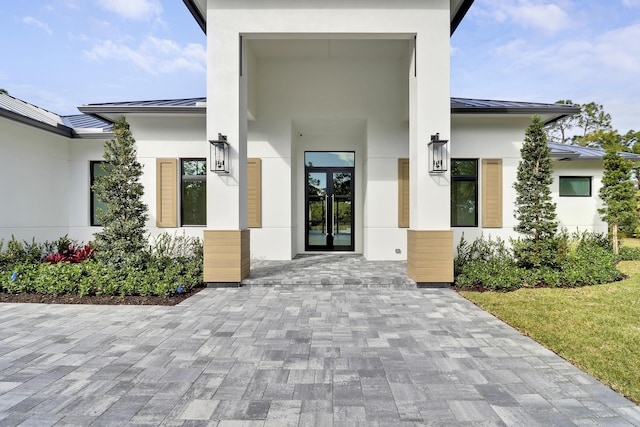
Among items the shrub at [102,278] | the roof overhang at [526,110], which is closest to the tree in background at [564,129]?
the roof overhang at [526,110]

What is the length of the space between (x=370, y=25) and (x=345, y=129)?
11.7 ft

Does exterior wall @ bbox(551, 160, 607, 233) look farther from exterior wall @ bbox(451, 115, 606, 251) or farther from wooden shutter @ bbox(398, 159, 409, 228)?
wooden shutter @ bbox(398, 159, 409, 228)

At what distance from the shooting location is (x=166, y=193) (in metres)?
8.05

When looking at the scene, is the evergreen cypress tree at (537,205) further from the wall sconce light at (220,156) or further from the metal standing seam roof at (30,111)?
the metal standing seam roof at (30,111)

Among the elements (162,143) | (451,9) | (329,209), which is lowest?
(329,209)

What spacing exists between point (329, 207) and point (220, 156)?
4.52 meters

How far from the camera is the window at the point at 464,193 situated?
8.13 meters

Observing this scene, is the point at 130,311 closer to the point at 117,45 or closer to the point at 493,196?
the point at 493,196

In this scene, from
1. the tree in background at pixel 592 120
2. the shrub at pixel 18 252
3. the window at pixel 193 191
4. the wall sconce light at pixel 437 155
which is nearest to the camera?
the wall sconce light at pixel 437 155

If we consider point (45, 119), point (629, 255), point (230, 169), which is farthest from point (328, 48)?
point (629, 255)

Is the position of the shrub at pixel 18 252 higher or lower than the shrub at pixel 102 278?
higher

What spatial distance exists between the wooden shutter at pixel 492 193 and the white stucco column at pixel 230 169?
6.07 meters

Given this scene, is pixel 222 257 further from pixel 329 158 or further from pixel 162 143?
pixel 329 158

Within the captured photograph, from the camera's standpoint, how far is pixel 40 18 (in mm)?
12773
